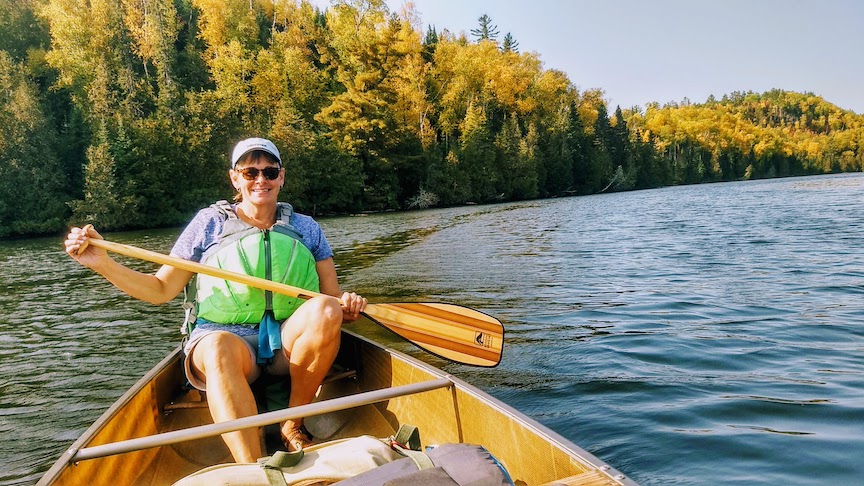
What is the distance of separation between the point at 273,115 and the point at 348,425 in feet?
106

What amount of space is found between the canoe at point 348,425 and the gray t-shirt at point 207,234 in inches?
23.6

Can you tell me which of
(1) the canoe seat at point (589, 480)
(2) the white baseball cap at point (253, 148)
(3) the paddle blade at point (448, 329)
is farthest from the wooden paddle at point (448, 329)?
(1) the canoe seat at point (589, 480)

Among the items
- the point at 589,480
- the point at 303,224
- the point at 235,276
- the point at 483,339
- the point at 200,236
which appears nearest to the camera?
the point at 589,480

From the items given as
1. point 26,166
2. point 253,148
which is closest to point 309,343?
point 253,148

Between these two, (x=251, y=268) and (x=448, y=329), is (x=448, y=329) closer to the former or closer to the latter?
(x=448, y=329)

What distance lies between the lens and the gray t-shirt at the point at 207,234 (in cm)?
305

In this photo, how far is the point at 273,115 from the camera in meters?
33.4

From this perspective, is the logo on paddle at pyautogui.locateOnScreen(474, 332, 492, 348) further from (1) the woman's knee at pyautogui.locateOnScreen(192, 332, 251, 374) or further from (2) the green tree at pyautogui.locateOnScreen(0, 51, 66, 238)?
(2) the green tree at pyautogui.locateOnScreen(0, 51, 66, 238)

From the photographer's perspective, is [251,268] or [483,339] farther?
[483,339]

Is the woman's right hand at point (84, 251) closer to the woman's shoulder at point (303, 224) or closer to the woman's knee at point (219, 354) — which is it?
the woman's knee at point (219, 354)

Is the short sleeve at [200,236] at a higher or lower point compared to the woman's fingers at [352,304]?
higher

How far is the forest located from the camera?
25.9 metres

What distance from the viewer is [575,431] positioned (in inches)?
136

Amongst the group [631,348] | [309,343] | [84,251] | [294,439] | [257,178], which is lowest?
[631,348]
